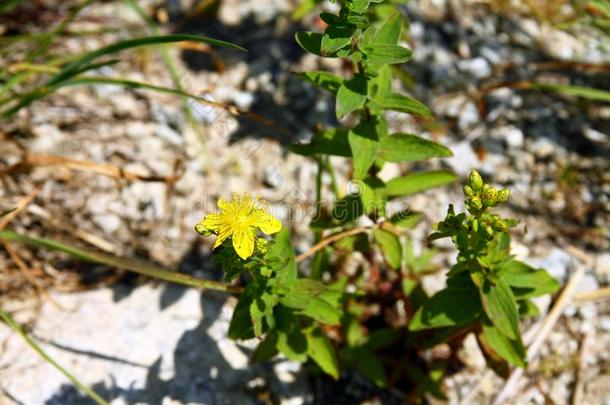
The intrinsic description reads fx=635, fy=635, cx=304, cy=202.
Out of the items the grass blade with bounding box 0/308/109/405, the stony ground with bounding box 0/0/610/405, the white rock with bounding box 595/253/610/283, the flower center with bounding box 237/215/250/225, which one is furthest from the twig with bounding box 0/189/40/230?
the white rock with bounding box 595/253/610/283

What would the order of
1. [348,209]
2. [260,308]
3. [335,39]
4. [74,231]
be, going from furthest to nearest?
[74,231]
[348,209]
[260,308]
[335,39]

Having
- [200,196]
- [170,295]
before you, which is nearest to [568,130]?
[200,196]

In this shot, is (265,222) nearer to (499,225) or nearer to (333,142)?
(333,142)

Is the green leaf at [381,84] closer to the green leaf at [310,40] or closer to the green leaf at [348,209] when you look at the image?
the green leaf at [310,40]

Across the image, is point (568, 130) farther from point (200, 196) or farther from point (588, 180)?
point (200, 196)

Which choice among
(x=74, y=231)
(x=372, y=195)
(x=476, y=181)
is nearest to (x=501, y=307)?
(x=476, y=181)

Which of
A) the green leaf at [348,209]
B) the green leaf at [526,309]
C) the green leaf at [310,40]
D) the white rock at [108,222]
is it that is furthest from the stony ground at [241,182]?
the green leaf at [310,40]

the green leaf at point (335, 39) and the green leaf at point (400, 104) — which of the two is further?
the green leaf at point (400, 104)
